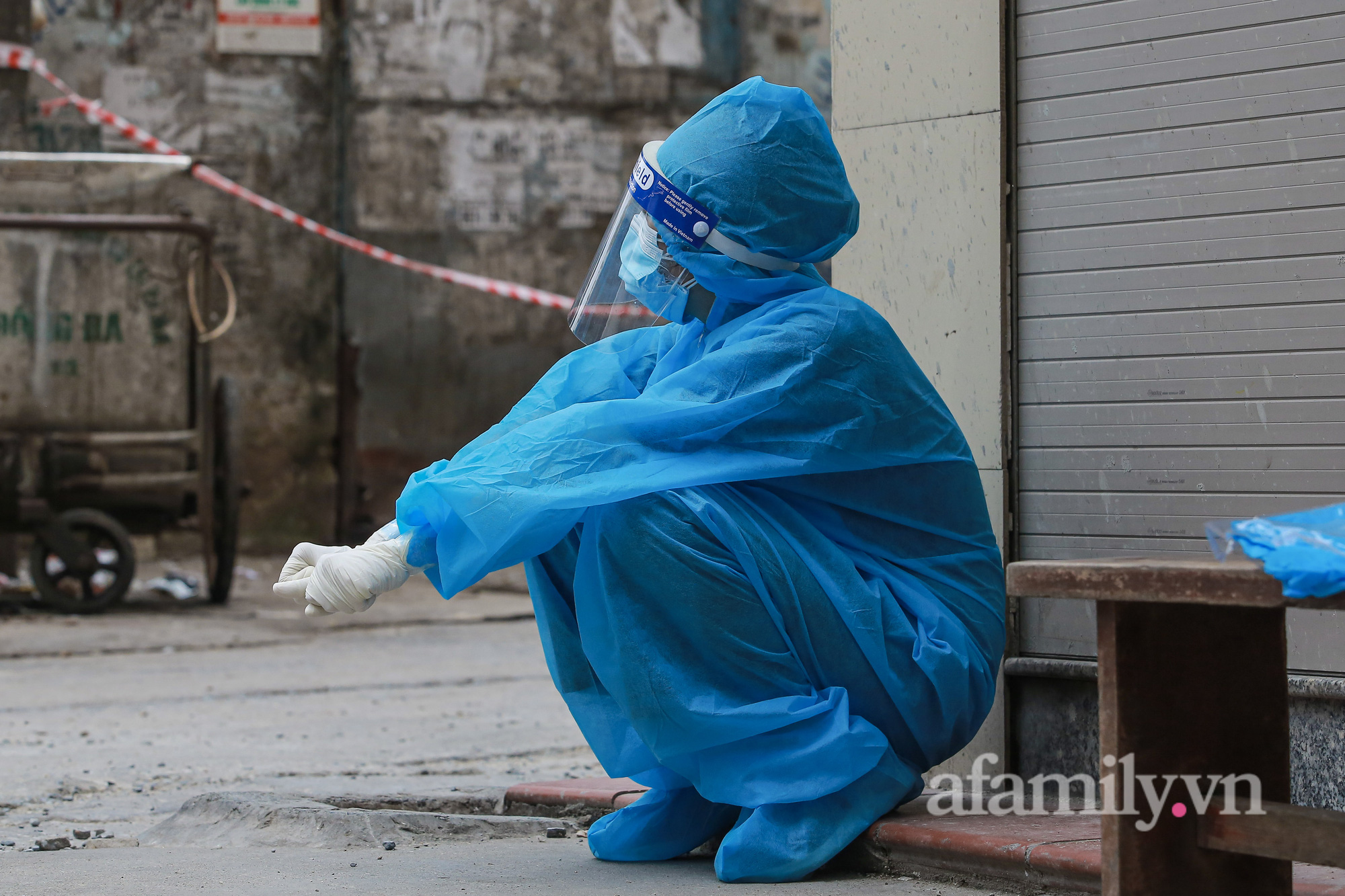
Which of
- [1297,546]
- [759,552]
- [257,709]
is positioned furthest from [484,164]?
[1297,546]

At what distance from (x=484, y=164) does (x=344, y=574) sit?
7.67 meters

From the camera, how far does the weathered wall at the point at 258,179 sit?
9039 mm

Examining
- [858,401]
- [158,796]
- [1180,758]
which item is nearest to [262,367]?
[158,796]

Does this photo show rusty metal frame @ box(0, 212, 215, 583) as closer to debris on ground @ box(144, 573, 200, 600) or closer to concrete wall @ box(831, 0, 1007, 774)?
debris on ground @ box(144, 573, 200, 600)

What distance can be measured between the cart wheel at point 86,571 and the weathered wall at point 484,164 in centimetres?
234

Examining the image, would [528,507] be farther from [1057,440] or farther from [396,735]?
[396,735]

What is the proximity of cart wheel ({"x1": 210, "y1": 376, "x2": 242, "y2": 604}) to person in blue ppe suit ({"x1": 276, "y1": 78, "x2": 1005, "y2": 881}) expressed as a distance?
16.5ft

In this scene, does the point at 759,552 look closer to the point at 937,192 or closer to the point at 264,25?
the point at 937,192

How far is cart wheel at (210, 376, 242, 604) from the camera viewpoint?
7.10 meters

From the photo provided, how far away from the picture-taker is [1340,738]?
7.54ft

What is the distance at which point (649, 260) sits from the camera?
2383mm

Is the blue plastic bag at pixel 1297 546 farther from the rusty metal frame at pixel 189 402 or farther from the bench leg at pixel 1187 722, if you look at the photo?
the rusty metal frame at pixel 189 402

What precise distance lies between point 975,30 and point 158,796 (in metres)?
2.21

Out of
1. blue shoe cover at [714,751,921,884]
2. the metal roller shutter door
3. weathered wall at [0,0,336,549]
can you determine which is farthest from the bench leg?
weathered wall at [0,0,336,549]
